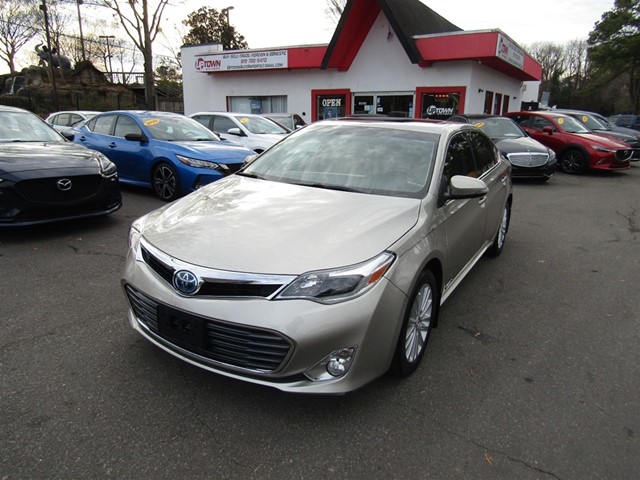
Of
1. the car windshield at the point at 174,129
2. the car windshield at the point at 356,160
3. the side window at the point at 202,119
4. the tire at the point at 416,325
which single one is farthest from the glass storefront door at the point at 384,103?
the tire at the point at 416,325

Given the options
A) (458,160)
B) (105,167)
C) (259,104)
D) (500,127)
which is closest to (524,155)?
(500,127)

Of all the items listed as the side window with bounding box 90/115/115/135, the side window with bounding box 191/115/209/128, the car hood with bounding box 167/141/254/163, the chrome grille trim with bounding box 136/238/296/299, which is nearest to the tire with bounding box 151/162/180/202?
the car hood with bounding box 167/141/254/163

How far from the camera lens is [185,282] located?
2250 millimetres

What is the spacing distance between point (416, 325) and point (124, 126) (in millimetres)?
7268

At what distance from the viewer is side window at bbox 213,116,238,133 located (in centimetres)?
1113

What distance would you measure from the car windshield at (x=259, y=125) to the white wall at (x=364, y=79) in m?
7.00

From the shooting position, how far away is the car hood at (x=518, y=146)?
10.5m

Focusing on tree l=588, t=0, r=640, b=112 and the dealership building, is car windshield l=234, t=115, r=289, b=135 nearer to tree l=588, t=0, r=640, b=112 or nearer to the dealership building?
the dealership building

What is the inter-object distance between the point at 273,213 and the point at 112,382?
1.40 meters

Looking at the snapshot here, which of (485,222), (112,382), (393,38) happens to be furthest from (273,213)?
(393,38)

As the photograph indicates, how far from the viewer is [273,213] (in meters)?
2.75

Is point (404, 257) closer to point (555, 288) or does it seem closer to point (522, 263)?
point (555, 288)

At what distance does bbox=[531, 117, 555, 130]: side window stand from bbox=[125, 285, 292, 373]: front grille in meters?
13.2

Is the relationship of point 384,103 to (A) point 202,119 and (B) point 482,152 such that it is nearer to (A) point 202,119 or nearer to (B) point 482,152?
(A) point 202,119
